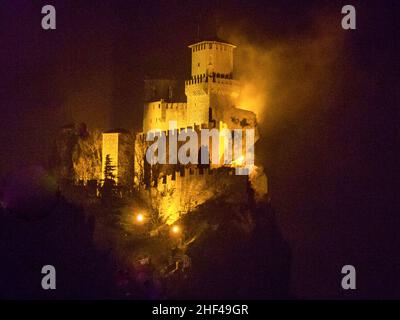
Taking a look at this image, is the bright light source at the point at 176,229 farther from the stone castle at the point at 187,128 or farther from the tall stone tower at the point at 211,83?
the tall stone tower at the point at 211,83

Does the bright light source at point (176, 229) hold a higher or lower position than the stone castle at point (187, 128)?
lower

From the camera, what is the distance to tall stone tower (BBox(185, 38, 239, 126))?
5697 centimetres

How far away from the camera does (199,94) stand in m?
57.2

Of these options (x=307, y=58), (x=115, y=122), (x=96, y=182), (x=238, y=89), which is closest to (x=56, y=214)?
(x=96, y=182)

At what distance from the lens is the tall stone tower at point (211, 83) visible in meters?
57.0

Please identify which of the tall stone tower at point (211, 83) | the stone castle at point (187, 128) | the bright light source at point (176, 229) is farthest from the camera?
the tall stone tower at point (211, 83)

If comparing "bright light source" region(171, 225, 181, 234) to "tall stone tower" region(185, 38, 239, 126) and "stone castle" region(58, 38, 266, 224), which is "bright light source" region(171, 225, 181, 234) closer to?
"stone castle" region(58, 38, 266, 224)

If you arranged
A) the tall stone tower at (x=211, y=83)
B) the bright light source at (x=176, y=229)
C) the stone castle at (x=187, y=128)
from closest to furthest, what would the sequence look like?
the bright light source at (x=176, y=229) < the stone castle at (x=187, y=128) < the tall stone tower at (x=211, y=83)

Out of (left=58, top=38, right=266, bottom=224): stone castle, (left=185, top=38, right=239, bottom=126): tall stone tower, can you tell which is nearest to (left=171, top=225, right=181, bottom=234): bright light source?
(left=58, top=38, right=266, bottom=224): stone castle

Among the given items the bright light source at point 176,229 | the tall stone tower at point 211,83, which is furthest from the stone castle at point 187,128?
the bright light source at point 176,229

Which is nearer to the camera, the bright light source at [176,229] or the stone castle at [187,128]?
the bright light source at [176,229]

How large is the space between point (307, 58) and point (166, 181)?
384 inches

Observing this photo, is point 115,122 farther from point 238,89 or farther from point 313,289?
point 313,289

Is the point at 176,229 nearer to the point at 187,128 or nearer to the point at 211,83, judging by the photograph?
the point at 187,128
